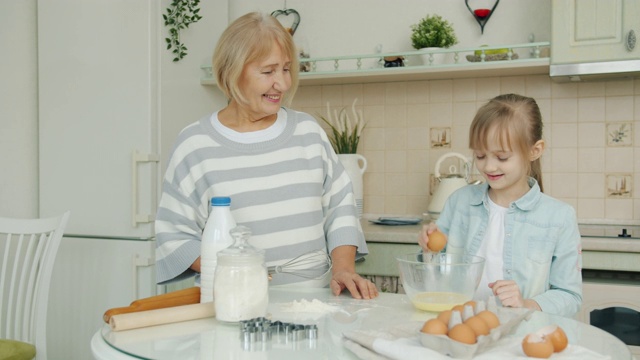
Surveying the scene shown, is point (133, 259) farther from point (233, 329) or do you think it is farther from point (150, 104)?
point (233, 329)

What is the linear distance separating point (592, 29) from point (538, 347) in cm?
173

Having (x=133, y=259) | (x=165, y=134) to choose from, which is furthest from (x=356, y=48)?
(x=133, y=259)

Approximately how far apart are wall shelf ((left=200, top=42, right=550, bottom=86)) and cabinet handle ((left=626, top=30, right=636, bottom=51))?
0.26 metres

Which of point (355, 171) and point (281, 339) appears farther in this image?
point (355, 171)

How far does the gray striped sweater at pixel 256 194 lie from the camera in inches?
57.3

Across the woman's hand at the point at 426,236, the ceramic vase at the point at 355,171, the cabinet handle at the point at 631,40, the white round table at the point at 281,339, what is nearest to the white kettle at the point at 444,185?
the ceramic vase at the point at 355,171

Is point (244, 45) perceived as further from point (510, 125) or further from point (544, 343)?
point (544, 343)

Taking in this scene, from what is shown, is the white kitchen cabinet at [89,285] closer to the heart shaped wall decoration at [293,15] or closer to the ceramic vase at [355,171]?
the ceramic vase at [355,171]

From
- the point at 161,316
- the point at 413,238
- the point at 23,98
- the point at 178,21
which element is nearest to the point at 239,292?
the point at 161,316

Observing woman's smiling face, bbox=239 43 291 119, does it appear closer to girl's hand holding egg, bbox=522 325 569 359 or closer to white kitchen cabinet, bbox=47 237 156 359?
girl's hand holding egg, bbox=522 325 569 359

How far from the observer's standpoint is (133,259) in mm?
2438

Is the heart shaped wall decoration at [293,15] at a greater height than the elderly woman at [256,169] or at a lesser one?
greater

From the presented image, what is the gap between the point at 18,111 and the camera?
268 centimetres

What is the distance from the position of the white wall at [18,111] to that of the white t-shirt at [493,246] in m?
1.94
